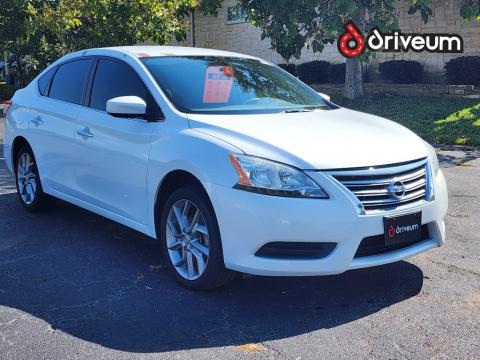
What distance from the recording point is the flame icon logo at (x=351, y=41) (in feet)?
51.1

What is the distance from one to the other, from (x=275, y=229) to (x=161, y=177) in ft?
3.52

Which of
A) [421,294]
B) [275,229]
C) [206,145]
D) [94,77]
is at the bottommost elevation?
[421,294]

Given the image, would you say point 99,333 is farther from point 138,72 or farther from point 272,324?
point 138,72

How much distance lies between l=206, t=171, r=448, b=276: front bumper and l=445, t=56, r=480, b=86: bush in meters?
13.5

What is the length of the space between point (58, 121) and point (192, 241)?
2.21 m

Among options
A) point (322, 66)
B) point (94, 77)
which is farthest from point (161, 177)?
point (322, 66)

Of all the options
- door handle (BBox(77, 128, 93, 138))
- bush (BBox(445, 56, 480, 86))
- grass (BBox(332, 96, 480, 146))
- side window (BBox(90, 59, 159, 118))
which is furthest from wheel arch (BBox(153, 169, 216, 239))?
bush (BBox(445, 56, 480, 86))

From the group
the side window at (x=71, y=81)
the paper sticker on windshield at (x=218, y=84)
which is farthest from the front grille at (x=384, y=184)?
the side window at (x=71, y=81)

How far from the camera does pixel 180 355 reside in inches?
136

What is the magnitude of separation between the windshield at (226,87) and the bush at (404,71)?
494 inches

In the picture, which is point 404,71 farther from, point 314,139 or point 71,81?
point 314,139

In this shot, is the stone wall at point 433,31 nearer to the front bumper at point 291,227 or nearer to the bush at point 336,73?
the bush at point 336,73

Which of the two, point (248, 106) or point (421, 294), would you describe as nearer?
point (421, 294)

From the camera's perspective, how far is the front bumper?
3785 mm
